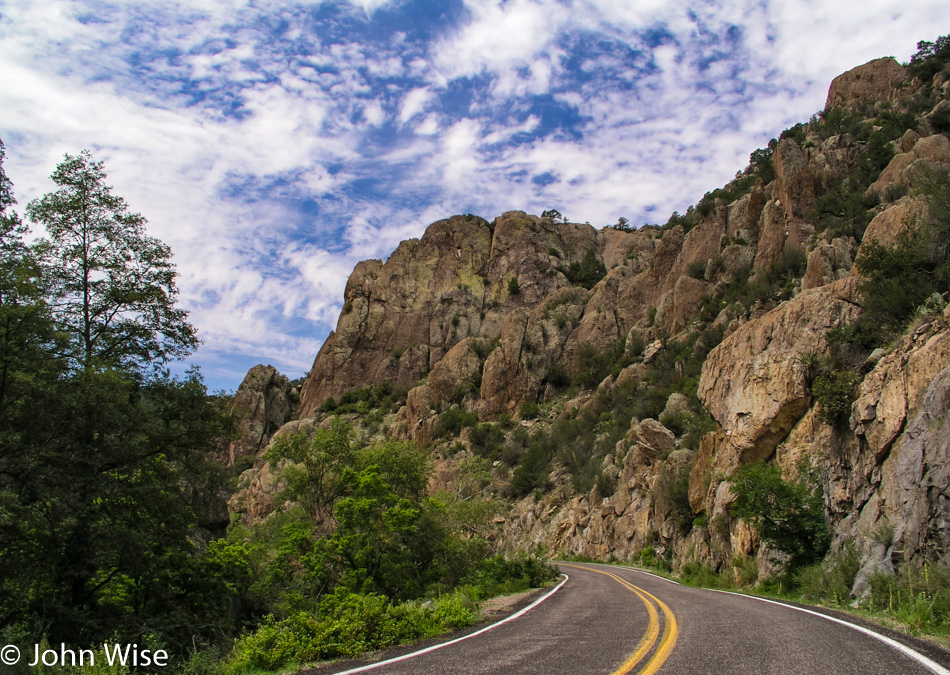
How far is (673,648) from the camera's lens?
678 cm

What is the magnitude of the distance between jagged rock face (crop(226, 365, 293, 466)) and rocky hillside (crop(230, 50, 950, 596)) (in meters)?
0.44

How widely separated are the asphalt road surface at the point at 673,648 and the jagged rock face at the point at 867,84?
5891 centimetres

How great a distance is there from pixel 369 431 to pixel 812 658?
205 ft

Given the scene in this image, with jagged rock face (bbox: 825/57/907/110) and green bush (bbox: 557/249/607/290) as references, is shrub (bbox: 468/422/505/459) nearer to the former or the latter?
green bush (bbox: 557/249/607/290)

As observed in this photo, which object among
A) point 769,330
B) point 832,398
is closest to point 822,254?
point 769,330

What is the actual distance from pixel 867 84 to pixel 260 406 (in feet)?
256

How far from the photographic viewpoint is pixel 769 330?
21859 mm

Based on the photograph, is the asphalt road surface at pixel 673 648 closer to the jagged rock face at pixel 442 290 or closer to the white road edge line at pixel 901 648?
the white road edge line at pixel 901 648

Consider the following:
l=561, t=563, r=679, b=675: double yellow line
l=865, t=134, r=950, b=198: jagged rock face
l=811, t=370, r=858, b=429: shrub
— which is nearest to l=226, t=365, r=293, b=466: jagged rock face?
l=811, t=370, r=858, b=429: shrub

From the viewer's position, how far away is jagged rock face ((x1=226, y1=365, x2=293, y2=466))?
2795 inches

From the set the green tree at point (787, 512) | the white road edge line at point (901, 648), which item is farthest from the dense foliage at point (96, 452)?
the green tree at point (787, 512)

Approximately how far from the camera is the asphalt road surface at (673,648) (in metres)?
5.78

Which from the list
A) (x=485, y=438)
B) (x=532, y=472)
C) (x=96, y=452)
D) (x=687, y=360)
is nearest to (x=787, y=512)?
(x=96, y=452)

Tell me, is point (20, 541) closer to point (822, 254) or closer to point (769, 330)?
point (769, 330)
